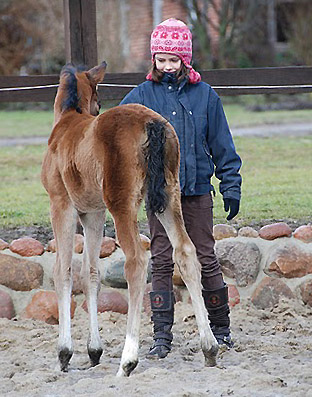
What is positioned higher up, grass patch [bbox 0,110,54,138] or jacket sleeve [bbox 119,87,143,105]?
jacket sleeve [bbox 119,87,143,105]

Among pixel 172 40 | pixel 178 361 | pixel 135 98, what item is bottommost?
pixel 178 361

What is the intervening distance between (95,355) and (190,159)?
133 centimetres

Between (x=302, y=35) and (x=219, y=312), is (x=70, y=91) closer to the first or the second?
(x=219, y=312)

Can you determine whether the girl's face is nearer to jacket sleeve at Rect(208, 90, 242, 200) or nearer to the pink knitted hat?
the pink knitted hat

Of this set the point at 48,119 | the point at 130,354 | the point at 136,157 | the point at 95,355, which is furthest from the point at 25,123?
the point at 130,354

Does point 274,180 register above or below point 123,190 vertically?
below

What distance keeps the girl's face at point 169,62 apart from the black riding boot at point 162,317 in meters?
1.42

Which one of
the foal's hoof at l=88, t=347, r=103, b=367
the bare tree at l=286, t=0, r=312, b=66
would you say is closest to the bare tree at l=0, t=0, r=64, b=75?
the bare tree at l=286, t=0, r=312, b=66

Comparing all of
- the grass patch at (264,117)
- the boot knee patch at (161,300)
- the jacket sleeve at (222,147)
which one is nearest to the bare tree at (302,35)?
the grass patch at (264,117)

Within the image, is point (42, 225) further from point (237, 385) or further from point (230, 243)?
point (237, 385)

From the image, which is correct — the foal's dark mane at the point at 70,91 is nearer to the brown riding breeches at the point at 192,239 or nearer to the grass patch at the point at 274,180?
the brown riding breeches at the point at 192,239

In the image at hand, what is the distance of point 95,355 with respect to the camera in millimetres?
4547

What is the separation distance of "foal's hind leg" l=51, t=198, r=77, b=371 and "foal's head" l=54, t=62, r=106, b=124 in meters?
0.63

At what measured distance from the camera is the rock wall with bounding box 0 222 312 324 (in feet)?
18.9
